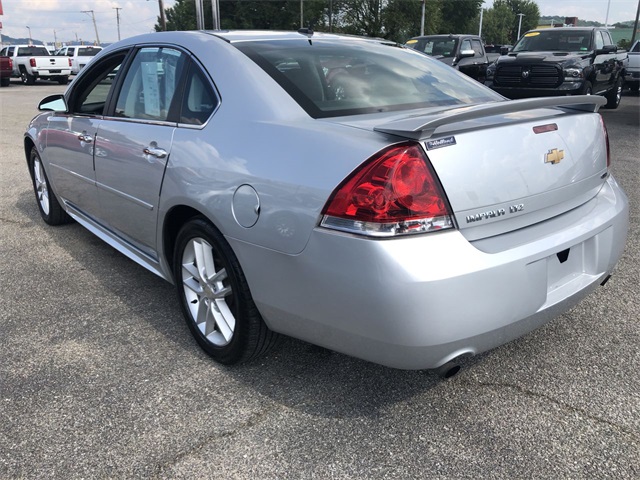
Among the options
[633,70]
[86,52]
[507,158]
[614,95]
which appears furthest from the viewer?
[86,52]

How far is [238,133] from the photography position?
7.99 ft

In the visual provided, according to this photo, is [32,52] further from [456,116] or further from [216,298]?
[456,116]

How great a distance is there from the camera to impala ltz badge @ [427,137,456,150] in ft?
6.52

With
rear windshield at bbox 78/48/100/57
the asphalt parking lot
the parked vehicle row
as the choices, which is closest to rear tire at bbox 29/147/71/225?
the asphalt parking lot

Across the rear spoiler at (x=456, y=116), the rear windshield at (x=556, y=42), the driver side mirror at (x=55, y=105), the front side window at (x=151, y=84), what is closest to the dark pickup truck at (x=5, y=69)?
the rear windshield at (x=556, y=42)

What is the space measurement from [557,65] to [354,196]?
35.1 ft

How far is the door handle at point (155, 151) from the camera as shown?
2793 mm

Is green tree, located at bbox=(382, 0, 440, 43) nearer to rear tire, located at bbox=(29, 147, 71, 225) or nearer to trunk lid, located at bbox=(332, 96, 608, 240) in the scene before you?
rear tire, located at bbox=(29, 147, 71, 225)

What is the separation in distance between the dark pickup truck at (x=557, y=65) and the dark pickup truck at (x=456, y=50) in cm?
245

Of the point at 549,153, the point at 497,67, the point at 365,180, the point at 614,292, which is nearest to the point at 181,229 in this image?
the point at 365,180

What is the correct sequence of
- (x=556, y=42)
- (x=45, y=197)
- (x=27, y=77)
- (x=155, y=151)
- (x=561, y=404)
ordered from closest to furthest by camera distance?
(x=561, y=404)
(x=155, y=151)
(x=45, y=197)
(x=556, y=42)
(x=27, y=77)

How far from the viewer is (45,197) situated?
4977mm

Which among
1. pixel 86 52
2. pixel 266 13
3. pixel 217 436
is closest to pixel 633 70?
pixel 217 436

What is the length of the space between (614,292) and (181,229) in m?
2.57
